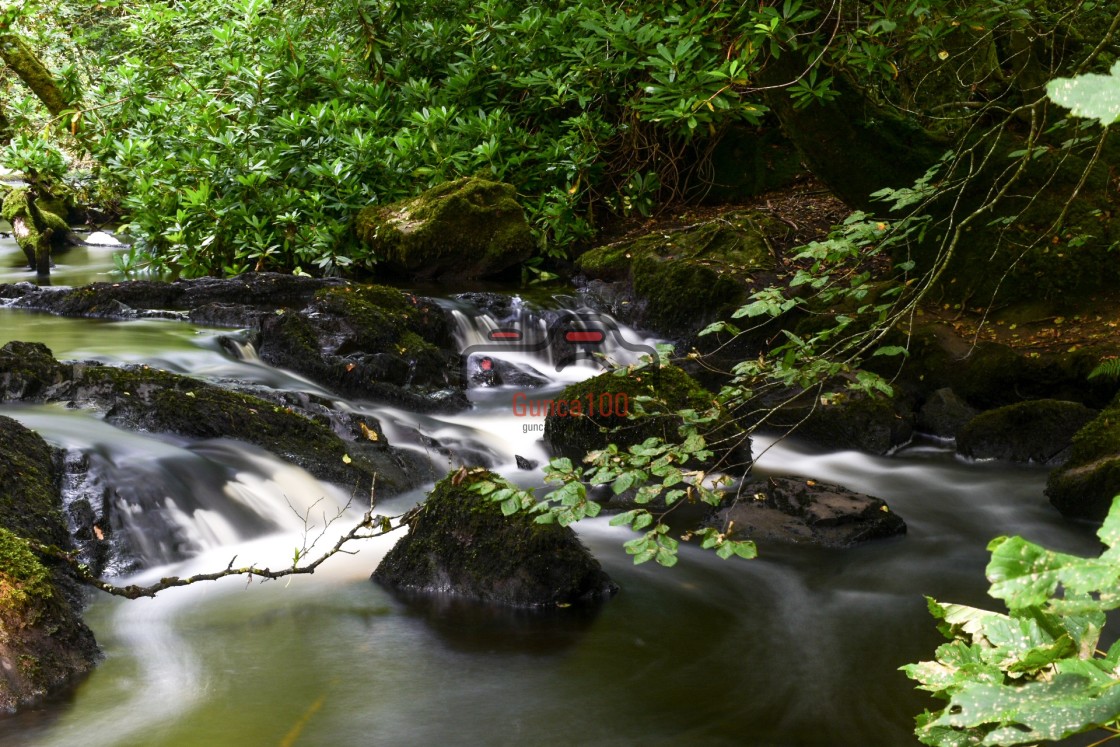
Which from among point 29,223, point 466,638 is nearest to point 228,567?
point 466,638

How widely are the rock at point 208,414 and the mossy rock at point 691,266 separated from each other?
13.1ft

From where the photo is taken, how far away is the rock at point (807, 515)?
219 inches

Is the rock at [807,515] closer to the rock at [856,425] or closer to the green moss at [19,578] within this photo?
the rock at [856,425]

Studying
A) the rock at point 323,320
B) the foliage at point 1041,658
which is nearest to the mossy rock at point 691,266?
the rock at point 323,320

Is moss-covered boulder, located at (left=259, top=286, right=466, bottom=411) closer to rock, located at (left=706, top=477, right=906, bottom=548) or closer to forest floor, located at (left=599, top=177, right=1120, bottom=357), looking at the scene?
rock, located at (left=706, top=477, right=906, bottom=548)

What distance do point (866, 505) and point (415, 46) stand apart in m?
8.39

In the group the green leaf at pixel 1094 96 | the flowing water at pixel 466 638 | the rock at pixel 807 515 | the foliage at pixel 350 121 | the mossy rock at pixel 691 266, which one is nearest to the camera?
the green leaf at pixel 1094 96

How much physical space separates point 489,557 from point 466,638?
43cm

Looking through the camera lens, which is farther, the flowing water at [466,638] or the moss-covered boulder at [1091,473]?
the moss-covered boulder at [1091,473]

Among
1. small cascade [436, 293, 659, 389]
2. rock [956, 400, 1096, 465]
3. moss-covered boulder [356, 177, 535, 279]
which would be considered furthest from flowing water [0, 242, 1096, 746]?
moss-covered boulder [356, 177, 535, 279]

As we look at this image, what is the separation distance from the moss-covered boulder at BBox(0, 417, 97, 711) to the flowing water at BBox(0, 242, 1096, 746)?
0.29 ft

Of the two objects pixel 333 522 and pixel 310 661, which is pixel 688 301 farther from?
pixel 310 661

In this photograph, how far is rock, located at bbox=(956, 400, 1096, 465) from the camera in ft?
22.8

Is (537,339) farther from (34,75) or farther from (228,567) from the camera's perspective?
(34,75)
